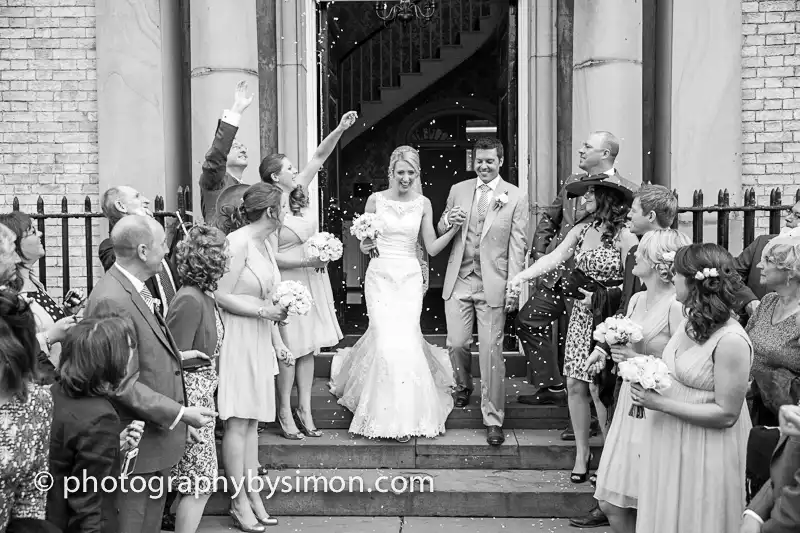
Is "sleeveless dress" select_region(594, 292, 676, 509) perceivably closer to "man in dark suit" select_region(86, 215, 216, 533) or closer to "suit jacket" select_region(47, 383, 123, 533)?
"man in dark suit" select_region(86, 215, 216, 533)

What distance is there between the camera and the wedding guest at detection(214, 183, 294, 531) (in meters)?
5.25

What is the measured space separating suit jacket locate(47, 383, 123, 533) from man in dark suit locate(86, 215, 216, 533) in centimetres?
49

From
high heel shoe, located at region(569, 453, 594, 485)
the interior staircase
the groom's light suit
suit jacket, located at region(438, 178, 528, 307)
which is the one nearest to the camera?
high heel shoe, located at region(569, 453, 594, 485)

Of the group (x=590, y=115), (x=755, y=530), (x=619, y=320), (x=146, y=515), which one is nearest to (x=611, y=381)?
(x=619, y=320)

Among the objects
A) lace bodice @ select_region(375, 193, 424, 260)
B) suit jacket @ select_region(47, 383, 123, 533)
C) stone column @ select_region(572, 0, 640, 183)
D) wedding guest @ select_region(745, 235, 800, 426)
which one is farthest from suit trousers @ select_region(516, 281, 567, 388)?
suit jacket @ select_region(47, 383, 123, 533)

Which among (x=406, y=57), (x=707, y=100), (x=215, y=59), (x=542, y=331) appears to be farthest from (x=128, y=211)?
(x=406, y=57)

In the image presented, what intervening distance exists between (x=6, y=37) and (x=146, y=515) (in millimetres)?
6087

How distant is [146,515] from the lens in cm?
→ 413

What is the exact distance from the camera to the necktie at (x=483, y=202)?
6.66 metres

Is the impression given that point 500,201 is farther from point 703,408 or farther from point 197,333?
point 703,408

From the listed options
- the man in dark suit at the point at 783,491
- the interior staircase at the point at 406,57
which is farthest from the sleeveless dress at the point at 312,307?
the interior staircase at the point at 406,57

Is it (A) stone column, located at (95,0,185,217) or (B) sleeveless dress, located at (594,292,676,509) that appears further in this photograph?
(A) stone column, located at (95,0,185,217)

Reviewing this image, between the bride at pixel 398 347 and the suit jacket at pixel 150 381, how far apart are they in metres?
2.30

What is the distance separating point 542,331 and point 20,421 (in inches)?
175
